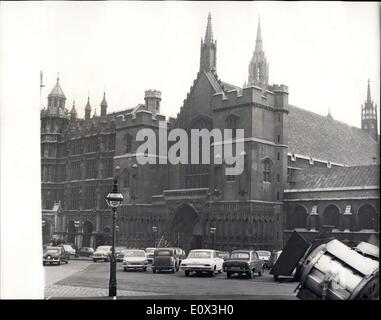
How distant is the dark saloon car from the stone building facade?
1.29 metres

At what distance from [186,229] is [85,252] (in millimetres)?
10658

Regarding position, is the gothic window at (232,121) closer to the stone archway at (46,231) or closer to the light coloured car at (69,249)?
the light coloured car at (69,249)

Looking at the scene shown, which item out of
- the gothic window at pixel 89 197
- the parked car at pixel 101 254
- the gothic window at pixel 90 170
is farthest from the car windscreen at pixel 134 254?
the gothic window at pixel 90 170

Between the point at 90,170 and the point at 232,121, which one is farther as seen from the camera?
the point at 232,121

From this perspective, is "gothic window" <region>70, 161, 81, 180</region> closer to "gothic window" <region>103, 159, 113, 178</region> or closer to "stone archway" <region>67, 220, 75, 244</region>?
"gothic window" <region>103, 159, 113, 178</region>

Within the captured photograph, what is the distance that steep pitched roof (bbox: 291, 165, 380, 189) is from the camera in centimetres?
3875

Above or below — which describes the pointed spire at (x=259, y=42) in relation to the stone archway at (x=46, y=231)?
above

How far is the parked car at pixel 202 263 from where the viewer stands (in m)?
25.0

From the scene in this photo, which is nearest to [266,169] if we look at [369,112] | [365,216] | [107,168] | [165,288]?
[365,216]

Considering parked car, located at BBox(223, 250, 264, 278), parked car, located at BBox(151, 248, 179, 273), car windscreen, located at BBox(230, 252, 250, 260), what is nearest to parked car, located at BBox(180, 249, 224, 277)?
parked car, located at BBox(223, 250, 264, 278)

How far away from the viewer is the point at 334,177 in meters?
40.6

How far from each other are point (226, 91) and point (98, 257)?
55.8ft

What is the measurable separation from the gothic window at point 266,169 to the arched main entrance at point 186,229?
6610mm

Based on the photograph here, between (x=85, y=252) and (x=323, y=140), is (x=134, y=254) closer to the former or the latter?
(x=85, y=252)
